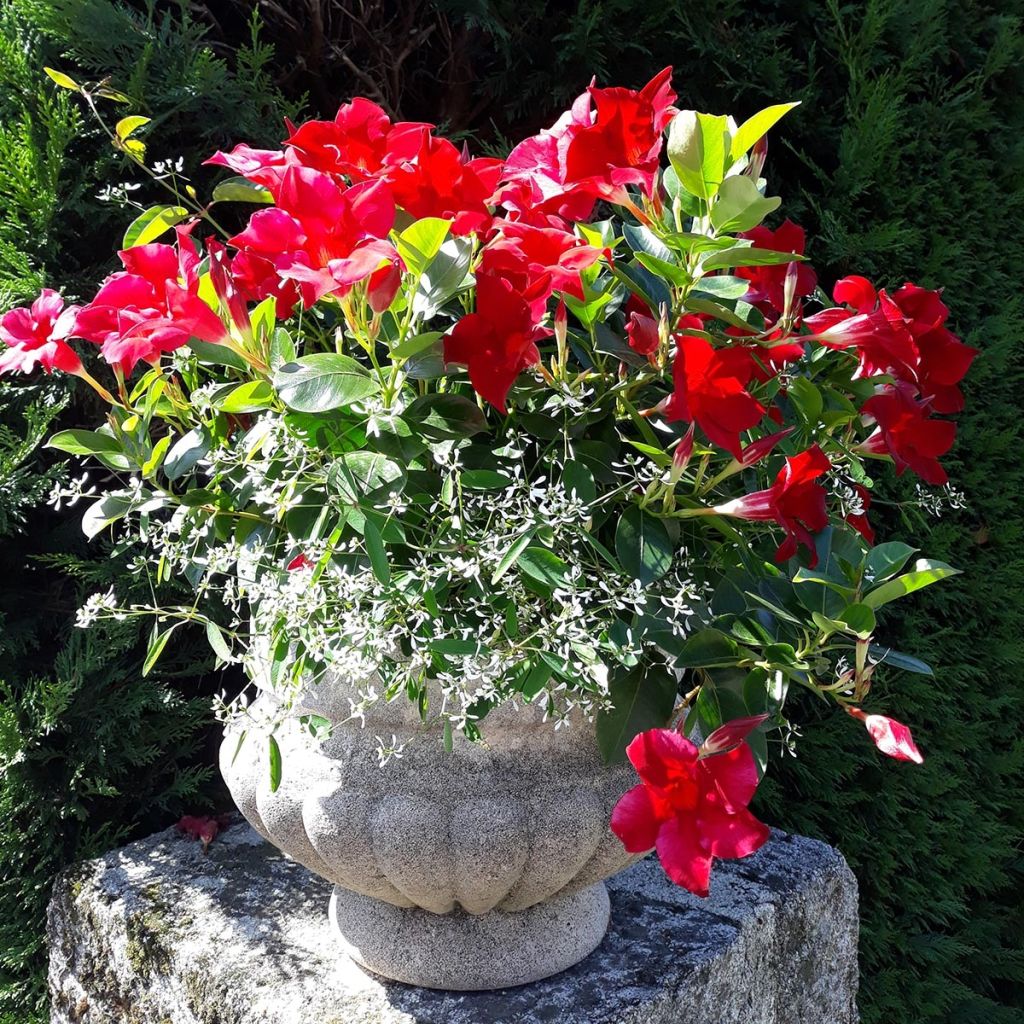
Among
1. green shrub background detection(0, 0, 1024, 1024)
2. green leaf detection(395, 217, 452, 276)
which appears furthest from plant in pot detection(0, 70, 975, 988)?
green shrub background detection(0, 0, 1024, 1024)

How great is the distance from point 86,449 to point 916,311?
0.82 metres

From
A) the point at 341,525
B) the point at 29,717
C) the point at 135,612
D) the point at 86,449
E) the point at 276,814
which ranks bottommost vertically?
the point at 29,717

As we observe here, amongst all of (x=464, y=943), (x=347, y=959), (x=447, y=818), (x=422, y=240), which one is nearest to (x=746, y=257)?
(x=422, y=240)

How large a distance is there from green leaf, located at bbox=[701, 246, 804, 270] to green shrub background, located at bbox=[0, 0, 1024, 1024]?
98 cm

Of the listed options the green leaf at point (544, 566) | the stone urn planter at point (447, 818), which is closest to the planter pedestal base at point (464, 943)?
the stone urn planter at point (447, 818)

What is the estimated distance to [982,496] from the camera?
220 cm

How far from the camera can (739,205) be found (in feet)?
2.66

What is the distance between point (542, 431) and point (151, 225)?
1.50 ft

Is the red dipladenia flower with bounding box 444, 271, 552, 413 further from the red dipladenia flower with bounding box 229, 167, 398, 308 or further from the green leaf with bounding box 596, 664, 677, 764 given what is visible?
the green leaf with bounding box 596, 664, 677, 764

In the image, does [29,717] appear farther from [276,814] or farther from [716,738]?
[716,738]

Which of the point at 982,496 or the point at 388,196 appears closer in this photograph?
the point at 388,196

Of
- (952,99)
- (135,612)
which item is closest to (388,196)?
A: (135,612)

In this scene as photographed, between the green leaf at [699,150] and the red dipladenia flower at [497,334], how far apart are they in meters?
0.13

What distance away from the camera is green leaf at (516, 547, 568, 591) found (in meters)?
0.89
